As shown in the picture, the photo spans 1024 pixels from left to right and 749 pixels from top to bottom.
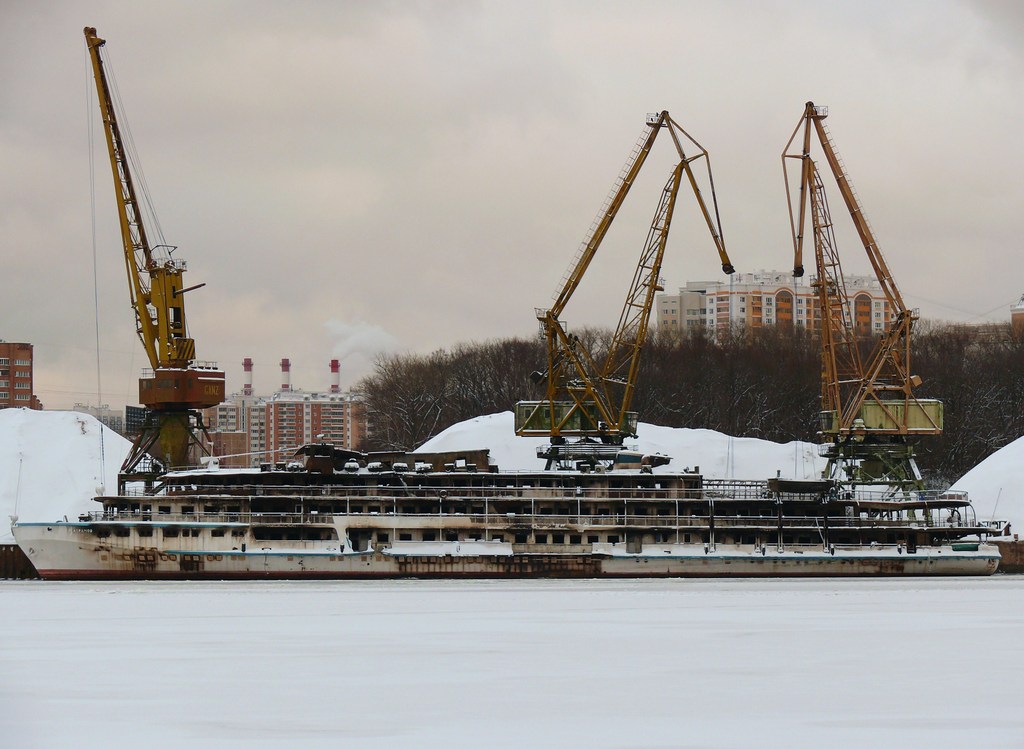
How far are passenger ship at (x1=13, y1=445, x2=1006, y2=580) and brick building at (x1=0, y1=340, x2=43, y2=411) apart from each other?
127m

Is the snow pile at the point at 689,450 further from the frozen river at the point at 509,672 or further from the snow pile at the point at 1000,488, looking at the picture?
the frozen river at the point at 509,672

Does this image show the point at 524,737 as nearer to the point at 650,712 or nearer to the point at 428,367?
the point at 650,712

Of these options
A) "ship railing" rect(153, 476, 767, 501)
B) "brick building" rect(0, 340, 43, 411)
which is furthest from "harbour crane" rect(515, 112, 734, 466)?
"brick building" rect(0, 340, 43, 411)

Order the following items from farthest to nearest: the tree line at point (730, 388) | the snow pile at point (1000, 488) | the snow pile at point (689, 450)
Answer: the tree line at point (730, 388) < the snow pile at point (689, 450) < the snow pile at point (1000, 488)

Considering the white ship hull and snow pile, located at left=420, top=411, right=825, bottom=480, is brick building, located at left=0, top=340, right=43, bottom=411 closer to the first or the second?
snow pile, located at left=420, top=411, right=825, bottom=480

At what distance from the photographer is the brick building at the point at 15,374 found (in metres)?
188

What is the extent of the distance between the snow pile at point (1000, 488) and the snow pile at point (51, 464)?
53471 mm

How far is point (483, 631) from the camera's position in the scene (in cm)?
4091

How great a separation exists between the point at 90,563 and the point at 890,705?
147ft

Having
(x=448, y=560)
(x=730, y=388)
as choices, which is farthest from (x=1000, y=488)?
(x=730, y=388)

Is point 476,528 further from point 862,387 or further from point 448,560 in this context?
point 862,387

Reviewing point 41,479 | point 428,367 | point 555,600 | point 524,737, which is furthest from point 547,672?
point 428,367

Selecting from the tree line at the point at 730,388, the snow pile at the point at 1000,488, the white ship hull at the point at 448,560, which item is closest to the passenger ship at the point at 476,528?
the white ship hull at the point at 448,560

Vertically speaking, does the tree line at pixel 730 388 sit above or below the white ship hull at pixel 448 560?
above
